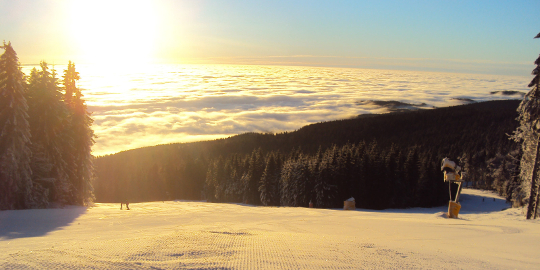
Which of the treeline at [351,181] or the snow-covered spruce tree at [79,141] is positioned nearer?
the snow-covered spruce tree at [79,141]

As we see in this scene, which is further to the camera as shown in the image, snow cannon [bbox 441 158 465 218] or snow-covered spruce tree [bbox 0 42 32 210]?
snow-covered spruce tree [bbox 0 42 32 210]

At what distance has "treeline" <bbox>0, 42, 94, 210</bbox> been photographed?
24578 mm

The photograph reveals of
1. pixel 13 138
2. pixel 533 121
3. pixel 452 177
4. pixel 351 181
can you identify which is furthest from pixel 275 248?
pixel 351 181

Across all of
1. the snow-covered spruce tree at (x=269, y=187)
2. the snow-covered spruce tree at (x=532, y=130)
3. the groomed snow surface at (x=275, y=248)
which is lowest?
the snow-covered spruce tree at (x=269, y=187)

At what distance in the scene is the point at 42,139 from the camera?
95.0 feet

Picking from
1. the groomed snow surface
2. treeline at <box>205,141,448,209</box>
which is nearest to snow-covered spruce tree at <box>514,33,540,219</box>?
the groomed snow surface

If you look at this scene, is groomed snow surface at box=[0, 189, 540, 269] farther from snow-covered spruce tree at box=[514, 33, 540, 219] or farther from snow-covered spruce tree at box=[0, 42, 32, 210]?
snow-covered spruce tree at box=[514, 33, 540, 219]

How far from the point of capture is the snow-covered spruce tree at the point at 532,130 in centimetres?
2620

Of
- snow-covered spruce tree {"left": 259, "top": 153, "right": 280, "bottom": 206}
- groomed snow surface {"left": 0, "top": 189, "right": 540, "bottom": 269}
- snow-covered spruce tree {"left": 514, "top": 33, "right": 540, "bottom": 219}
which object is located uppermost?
snow-covered spruce tree {"left": 514, "top": 33, "right": 540, "bottom": 219}

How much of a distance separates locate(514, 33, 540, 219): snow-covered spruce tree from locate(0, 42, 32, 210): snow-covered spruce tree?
40149 mm

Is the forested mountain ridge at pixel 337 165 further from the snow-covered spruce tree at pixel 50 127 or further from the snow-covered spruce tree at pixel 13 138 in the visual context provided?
the snow-covered spruce tree at pixel 13 138

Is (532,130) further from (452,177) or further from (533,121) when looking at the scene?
(452,177)

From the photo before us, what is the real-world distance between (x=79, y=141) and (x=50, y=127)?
3654 millimetres

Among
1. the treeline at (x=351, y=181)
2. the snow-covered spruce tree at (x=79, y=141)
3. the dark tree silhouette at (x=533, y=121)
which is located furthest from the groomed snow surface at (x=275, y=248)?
the treeline at (x=351, y=181)
